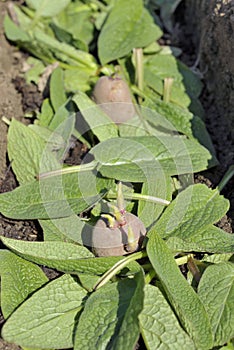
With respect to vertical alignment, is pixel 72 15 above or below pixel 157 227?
above

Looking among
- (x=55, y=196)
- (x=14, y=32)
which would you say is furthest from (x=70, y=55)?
(x=55, y=196)

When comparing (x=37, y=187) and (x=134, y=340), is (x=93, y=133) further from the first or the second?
(x=134, y=340)

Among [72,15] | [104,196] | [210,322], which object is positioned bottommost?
[210,322]

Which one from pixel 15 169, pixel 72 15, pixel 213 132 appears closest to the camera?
pixel 15 169

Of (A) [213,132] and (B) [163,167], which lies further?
(A) [213,132]

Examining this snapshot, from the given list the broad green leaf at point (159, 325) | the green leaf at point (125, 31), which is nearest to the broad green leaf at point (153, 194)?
the broad green leaf at point (159, 325)

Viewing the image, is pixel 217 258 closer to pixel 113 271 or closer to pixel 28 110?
pixel 113 271

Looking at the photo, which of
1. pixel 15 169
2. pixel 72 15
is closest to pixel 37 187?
pixel 15 169

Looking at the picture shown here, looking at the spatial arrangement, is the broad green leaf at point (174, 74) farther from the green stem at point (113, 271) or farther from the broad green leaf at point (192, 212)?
the green stem at point (113, 271)
